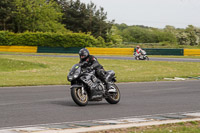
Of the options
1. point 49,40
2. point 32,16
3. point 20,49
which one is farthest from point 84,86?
point 32,16

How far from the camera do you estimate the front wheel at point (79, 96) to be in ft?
33.9

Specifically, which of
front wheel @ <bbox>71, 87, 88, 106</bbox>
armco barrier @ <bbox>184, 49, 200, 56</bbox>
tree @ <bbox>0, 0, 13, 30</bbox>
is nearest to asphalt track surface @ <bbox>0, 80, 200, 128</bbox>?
front wheel @ <bbox>71, 87, 88, 106</bbox>

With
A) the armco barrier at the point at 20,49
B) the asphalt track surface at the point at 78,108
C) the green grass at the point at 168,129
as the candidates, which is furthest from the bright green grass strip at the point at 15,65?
the armco barrier at the point at 20,49

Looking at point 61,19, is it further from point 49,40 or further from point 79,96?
point 79,96

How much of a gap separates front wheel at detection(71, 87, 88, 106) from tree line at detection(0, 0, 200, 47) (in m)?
51.4

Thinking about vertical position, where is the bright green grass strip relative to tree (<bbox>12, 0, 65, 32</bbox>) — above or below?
below

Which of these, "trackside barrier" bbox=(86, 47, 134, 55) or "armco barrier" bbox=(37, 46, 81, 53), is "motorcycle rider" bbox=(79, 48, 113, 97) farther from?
"armco barrier" bbox=(37, 46, 81, 53)

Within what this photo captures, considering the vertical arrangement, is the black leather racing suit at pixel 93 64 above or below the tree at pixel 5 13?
below

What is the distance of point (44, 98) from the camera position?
→ 1258 cm

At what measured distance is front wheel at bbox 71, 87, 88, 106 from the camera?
1033 centimetres

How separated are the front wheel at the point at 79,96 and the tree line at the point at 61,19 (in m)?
51.4

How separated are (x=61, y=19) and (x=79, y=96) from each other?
8631cm

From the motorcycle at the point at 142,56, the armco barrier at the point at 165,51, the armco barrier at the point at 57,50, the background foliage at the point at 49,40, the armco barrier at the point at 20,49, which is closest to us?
the motorcycle at the point at 142,56

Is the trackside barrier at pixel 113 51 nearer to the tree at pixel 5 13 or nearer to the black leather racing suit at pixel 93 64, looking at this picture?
the tree at pixel 5 13
